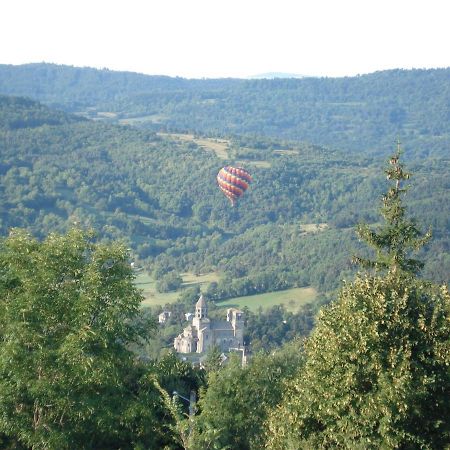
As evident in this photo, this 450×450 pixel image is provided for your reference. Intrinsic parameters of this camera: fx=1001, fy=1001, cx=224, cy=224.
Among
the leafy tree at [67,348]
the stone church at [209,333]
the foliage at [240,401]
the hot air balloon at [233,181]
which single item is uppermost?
the leafy tree at [67,348]

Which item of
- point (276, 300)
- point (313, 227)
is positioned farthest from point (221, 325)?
point (313, 227)

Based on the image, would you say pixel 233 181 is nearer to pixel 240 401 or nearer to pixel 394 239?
pixel 240 401

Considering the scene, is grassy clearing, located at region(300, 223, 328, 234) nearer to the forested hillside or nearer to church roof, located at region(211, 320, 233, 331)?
Answer: the forested hillside

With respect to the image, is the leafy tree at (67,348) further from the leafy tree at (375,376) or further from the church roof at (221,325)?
the church roof at (221,325)

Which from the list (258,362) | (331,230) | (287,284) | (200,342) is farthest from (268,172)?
(258,362)

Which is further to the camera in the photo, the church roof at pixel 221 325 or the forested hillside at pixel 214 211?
the forested hillside at pixel 214 211

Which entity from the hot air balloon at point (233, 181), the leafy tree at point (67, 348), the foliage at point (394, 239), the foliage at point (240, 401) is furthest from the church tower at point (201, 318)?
the leafy tree at point (67, 348)
